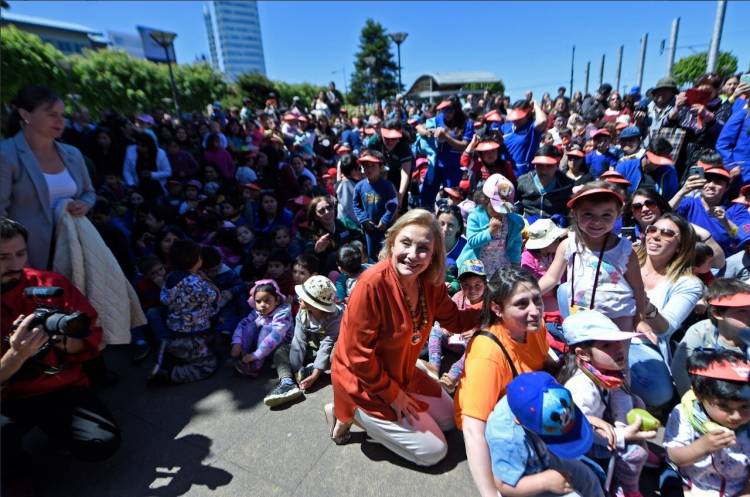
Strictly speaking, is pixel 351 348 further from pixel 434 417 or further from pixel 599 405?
pixel 599 405

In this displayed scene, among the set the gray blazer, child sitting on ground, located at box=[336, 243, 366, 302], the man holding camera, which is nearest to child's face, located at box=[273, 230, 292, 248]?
child sitting on ground, located at box=[336, 243, 366, 302]

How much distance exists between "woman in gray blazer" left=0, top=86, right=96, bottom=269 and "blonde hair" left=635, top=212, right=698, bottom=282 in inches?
170

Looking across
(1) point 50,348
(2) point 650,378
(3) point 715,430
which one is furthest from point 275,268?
(3) point 715,430

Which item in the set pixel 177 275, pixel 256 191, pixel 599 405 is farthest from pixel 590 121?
pixel 177 275

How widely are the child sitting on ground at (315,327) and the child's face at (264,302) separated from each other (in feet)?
1.05

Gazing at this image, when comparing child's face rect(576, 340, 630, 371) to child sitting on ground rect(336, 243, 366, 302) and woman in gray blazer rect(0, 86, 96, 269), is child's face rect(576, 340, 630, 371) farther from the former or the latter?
woman in gray blazer rect(0, 86, 96, 269)

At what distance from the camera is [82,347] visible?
8.09ft

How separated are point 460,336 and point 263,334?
1.77m

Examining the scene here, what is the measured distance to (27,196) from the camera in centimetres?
264

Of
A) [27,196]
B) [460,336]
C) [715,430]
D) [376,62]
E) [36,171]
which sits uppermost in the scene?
[376,62]

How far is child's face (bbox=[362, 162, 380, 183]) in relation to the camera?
4434 millimetres

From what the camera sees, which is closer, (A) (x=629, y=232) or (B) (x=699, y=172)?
(B) (x=699, y=172)

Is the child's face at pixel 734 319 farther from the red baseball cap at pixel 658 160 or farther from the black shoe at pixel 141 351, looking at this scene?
the black shoe at pixel 141 351

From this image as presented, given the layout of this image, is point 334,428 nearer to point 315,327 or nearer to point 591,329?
point 315,327
